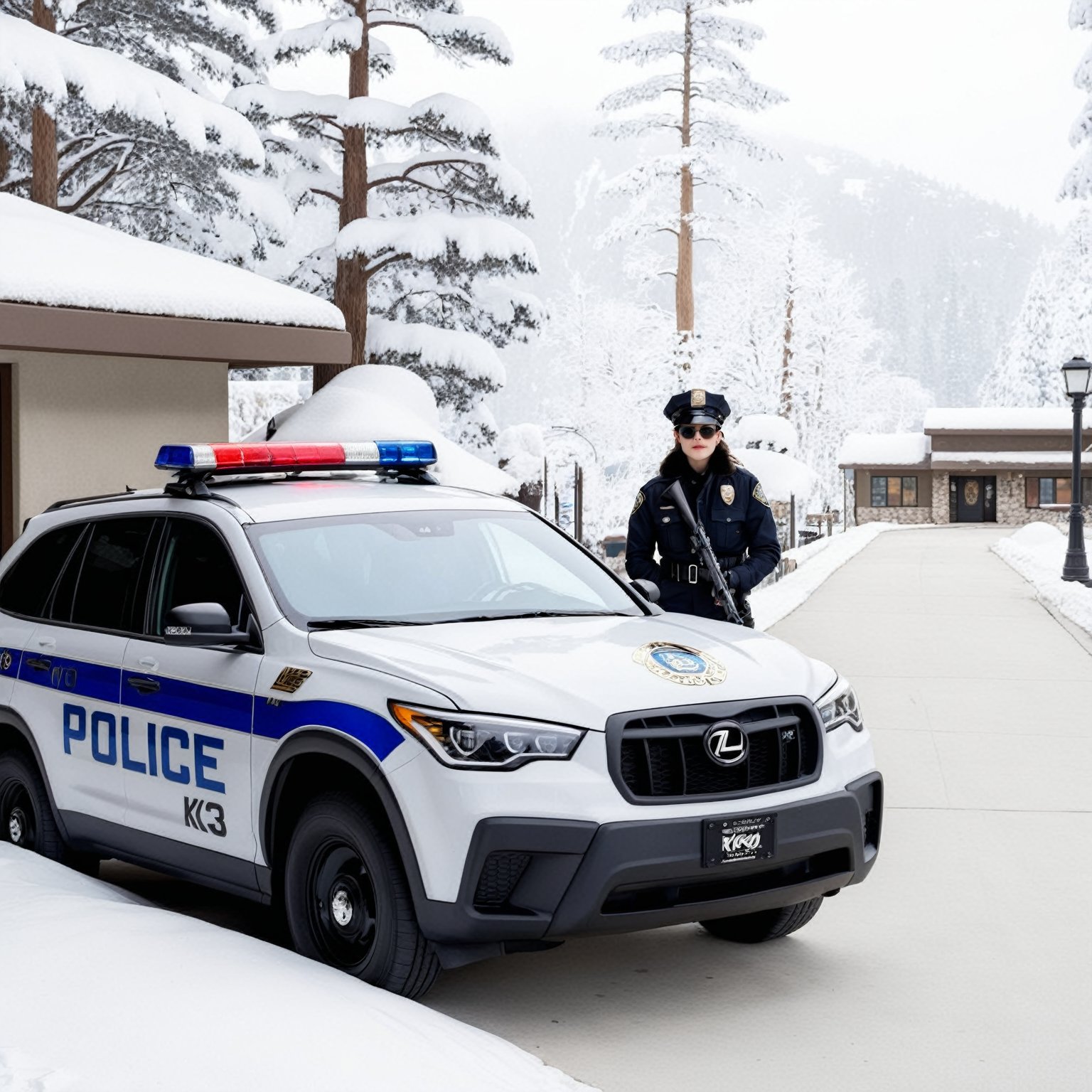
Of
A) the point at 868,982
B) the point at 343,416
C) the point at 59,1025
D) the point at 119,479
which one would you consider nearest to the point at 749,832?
the point at 868,982

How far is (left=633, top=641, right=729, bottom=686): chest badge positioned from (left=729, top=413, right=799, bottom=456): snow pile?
167 feet

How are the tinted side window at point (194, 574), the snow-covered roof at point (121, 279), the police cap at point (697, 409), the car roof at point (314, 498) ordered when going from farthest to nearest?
the snow-covered roof at point (121, 279) < the police cap at point (697, 409) < the car roof at point (314, 498) < the tinted side window at point (194, 574)

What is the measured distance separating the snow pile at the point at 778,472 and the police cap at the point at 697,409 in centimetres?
4394

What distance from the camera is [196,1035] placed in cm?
444

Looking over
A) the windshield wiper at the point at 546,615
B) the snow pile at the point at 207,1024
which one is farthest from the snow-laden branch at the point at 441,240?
the snow pile at the point at 207,1024

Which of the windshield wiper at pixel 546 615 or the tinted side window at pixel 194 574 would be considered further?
the tinted side window at pixel 194 574

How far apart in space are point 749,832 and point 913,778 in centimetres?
484

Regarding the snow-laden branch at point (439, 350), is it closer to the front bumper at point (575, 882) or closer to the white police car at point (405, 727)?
the white police car at point (405, 727)

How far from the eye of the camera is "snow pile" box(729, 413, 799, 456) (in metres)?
56.4

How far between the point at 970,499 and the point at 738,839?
234ft

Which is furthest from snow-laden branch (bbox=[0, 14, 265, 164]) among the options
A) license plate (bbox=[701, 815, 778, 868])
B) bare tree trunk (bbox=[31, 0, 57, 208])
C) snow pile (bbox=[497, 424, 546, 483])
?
snow pile (bbox=[497, 424, 546, 483])

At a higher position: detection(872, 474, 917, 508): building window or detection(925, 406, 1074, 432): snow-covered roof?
detection(925, 406, 1074, 432): snow-covered roof

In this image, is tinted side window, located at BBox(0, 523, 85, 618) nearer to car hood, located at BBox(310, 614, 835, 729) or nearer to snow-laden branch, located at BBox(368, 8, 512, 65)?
car hood, located at BBox(310, 614, 835, 729)

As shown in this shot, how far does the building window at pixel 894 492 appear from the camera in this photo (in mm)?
75000
